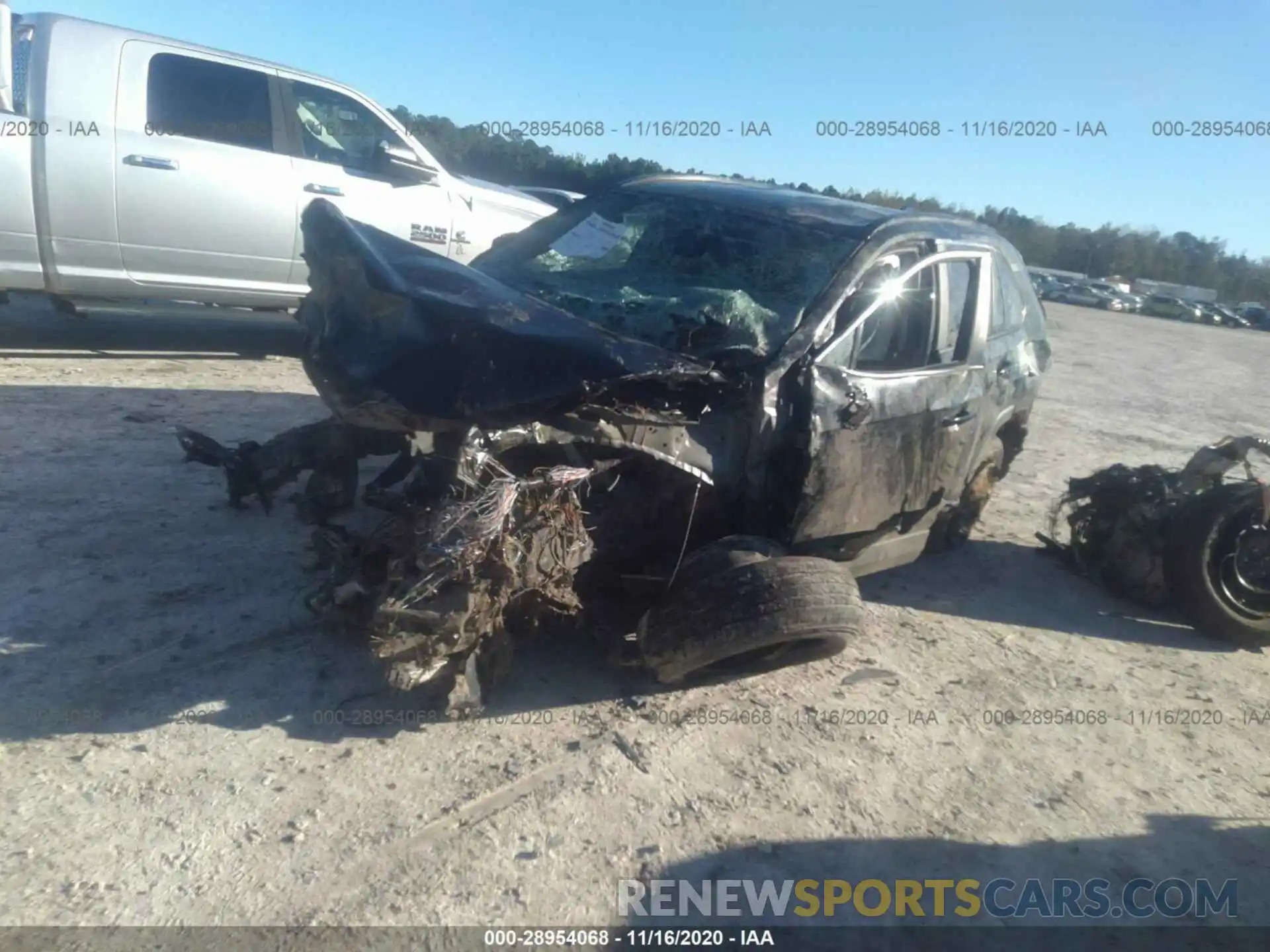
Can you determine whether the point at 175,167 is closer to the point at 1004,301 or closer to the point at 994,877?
the point at 1004,301

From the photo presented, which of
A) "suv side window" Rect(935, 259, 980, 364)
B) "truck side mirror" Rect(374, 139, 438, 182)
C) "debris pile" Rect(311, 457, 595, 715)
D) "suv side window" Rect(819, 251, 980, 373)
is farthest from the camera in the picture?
"truck side mirror" Rect(374, 139, 438, 182)

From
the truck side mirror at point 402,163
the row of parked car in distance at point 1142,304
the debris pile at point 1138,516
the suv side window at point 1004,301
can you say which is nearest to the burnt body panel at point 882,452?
the suv side window at point 1004,301

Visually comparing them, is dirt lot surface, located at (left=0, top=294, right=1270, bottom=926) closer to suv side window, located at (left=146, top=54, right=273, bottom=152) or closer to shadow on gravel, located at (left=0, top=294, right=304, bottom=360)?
shadow on gravel, located at (left=0, top=294, right=304, bottom=360)

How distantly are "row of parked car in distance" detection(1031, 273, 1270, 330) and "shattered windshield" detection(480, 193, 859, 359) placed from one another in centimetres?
4001

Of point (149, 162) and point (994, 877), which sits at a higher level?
point (149, 162)

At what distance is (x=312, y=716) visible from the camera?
326cm

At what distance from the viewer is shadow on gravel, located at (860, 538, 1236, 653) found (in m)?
4.91

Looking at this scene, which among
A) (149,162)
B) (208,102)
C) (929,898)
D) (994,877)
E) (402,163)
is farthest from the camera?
(402,163)

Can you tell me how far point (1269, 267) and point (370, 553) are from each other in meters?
83.1

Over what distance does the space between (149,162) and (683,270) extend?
14.2 feet

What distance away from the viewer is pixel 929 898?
2869mm

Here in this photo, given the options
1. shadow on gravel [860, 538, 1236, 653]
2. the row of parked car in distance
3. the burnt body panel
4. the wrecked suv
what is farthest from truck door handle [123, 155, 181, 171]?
the row of parked car in distance

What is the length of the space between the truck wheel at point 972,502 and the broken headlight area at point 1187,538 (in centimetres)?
45

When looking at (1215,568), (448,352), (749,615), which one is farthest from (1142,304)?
(448,352)
